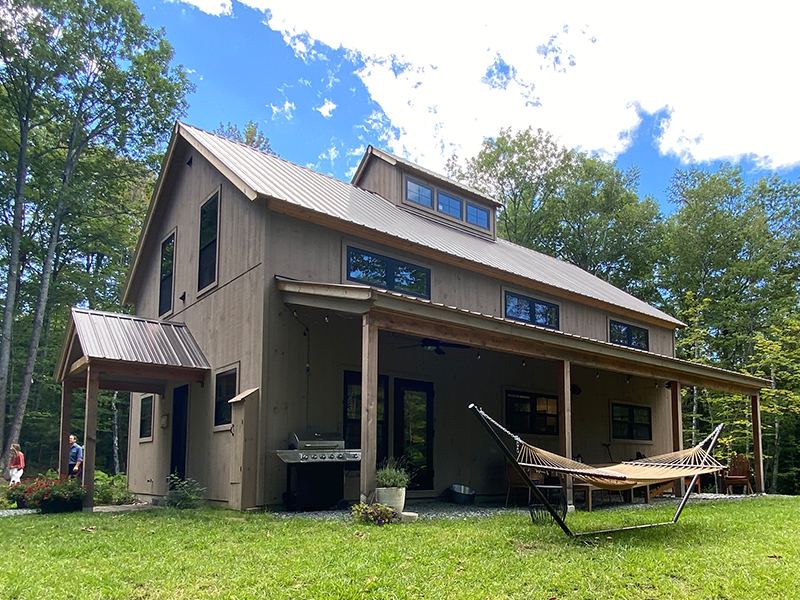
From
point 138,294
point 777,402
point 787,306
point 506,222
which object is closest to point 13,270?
point 138,294

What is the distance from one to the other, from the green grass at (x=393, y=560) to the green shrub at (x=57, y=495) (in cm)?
173

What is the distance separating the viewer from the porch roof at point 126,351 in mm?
10094

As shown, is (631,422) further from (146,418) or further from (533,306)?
(146,418)

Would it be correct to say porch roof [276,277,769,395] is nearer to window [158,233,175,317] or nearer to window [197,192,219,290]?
window [197,192,219,290]

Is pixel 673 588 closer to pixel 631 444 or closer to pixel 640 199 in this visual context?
pixel 631 444

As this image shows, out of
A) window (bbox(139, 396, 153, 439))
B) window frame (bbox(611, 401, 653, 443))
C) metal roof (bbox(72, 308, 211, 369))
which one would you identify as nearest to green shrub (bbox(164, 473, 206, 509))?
metal roof (bbox(72, 308, 211, 369))

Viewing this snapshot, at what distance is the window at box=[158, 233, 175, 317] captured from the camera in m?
13.7

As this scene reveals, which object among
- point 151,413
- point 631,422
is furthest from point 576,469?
point 631,422

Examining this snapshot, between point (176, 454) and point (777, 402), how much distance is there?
19866mm

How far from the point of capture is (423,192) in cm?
1548

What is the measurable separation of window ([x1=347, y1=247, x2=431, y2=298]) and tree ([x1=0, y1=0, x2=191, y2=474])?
14.0 meters

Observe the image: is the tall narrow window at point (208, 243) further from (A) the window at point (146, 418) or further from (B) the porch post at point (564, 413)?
(B) the porch post at point (564, 413)

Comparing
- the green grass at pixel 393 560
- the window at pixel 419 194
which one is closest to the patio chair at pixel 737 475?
the green grass at pixel 393 560

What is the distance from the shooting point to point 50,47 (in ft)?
68.0
